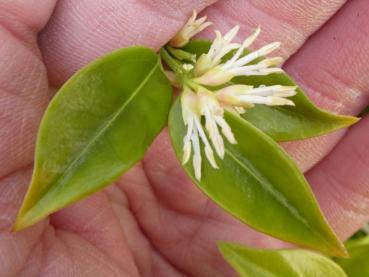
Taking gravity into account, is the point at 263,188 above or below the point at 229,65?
below

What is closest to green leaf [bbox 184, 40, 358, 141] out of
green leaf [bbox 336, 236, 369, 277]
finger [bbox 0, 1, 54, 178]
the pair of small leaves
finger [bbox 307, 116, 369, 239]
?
the pair of small leaves

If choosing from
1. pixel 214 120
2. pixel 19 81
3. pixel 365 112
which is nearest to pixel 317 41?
pixel 365 112

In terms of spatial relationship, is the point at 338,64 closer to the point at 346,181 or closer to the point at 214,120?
the point at 346,181

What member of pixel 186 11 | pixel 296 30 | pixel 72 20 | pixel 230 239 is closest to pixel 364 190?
pixel 230 239

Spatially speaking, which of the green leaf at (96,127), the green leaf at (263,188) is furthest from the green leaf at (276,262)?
the green leaf at (96,127)

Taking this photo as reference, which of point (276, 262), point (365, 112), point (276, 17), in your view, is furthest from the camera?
point (365, 112)

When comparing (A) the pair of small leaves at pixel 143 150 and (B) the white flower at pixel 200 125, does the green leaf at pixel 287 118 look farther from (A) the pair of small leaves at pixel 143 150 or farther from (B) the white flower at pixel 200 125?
(B) the white flower at pixel 200 125
